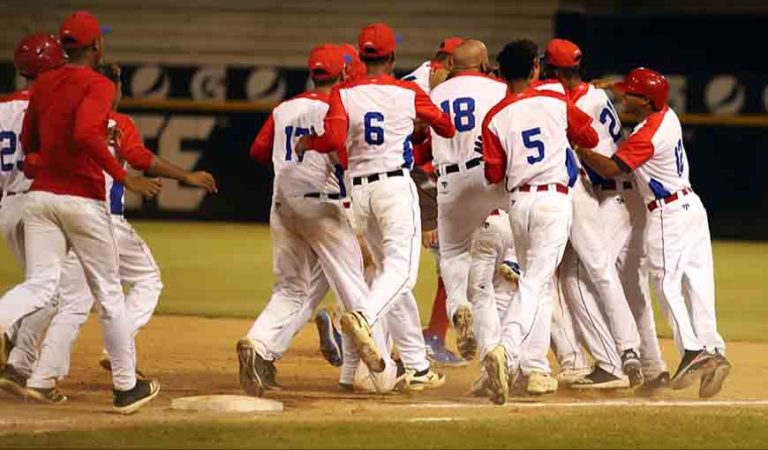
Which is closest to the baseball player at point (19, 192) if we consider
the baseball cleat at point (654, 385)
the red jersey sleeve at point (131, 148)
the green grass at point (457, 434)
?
the red jersey sleeve at point (131, 148)

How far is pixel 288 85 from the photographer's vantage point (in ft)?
72.2

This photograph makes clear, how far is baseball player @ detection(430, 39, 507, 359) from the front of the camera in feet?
32.8

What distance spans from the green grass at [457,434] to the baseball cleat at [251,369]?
1.06m

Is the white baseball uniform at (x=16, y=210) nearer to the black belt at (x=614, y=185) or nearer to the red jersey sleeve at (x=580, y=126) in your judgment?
the red jersey sleeve at (x=580, y=126)

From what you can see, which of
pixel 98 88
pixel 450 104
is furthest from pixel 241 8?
pixel 98 88

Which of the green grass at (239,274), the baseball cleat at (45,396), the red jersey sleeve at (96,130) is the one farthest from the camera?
the green grass at (239,274)

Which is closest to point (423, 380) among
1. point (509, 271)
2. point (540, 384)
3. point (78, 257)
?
point (540, 384)

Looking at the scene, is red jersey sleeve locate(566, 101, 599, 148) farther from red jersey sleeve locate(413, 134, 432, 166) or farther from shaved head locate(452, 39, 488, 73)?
red jersey sleeve locate(413, 134, 432, 166)

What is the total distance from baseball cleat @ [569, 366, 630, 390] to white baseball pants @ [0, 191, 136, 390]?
107 inches

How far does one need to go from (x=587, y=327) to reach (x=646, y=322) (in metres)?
0.37

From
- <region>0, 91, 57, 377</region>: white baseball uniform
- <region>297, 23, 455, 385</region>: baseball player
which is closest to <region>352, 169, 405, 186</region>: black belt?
<region>297, 23, 455, 385</region>: baseball player

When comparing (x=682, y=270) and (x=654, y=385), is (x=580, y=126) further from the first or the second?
(x=654, y=385)

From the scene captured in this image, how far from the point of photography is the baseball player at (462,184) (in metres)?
9.98

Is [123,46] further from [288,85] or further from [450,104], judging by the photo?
[450,104]
